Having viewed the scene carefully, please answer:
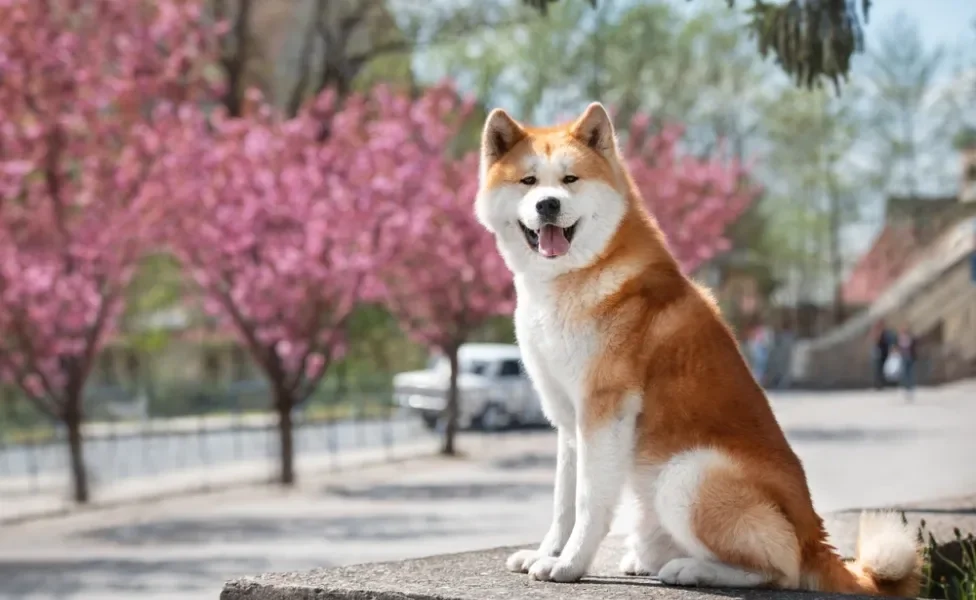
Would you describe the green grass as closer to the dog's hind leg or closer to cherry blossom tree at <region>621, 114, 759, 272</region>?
the dog's hind leg

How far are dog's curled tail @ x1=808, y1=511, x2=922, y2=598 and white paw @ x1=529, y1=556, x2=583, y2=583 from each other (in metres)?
0.89

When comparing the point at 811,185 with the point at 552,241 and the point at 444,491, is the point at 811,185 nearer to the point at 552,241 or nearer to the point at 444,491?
the point at 444,491

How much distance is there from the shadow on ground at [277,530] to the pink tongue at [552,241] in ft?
36.3

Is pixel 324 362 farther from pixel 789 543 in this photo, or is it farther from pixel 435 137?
pixel 789 543

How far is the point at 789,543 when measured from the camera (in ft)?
16.4

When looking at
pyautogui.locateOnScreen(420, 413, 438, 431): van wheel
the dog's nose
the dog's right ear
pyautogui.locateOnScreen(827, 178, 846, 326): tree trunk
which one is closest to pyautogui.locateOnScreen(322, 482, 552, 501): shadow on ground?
pyautogui.locateOnScreen(420, 413, 438, 431): van wheel

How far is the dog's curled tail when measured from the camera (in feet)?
17.4

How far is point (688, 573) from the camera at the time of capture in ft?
16.7

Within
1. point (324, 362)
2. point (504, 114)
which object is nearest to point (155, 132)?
point (324, 362)

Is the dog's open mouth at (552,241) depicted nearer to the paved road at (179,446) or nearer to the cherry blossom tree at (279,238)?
the cherry blossom tree at (279,238)

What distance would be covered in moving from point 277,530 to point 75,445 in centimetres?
456

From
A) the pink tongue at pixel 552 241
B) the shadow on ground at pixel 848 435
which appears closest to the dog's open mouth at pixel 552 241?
the pink tongue at pixel 552 241

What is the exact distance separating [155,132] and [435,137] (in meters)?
6.43

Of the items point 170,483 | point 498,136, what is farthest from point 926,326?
point 498,136
